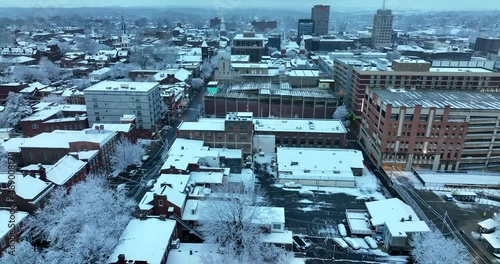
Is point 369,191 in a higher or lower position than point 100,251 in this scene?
lower

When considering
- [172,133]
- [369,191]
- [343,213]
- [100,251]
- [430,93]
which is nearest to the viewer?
[100,251]

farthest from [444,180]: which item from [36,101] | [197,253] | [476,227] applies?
[36,101]

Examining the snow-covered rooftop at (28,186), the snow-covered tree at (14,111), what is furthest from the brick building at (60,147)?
the snow-covered tree at (14,111)

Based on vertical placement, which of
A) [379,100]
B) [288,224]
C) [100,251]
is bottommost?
[288,224]

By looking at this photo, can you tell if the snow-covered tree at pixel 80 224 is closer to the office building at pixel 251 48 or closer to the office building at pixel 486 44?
the office building at pixel 251 48

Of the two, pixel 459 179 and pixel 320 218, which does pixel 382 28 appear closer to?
pixel 459 179

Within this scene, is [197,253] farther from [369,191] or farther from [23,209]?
[369,191]

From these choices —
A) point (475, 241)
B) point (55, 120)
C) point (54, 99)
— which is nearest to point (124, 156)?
point (55, 120)
